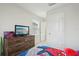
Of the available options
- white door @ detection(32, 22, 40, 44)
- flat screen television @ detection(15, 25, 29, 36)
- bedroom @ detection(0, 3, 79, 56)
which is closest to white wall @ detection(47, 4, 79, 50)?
bedroom @ detection(0, 3, 79, 56)

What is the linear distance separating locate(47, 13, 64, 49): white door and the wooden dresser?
285 mm

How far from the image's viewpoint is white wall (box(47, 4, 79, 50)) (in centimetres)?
157

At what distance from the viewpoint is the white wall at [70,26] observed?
157 cm

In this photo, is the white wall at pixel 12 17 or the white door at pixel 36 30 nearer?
the white wall at pixel 12 17

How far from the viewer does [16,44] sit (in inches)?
62.3

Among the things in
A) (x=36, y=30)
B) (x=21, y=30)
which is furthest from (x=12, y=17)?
(x=36, y=30)

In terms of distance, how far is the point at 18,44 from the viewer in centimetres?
158

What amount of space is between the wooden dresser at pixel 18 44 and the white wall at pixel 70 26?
20.2 inches

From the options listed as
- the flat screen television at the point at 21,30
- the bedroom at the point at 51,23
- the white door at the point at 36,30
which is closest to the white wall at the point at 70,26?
the bedroom at the point at 51,23

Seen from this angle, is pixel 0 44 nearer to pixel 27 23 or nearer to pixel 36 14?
pixel 27 23

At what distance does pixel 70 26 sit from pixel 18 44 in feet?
2.77

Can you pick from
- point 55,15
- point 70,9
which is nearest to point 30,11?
point 55,15

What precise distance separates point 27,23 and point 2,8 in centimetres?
42

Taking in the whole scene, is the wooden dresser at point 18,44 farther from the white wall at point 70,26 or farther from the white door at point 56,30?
the white wall at point 70,26
